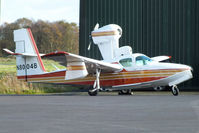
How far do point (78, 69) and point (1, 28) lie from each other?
108 ft

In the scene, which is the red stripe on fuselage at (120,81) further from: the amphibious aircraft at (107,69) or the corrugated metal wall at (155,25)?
the corrugated metal wall at (155,25)

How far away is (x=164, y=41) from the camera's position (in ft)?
85.1

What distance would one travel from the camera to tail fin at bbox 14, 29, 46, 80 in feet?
71.5

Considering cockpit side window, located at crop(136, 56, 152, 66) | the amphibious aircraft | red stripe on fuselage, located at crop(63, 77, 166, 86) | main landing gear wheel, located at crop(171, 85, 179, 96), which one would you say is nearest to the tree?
the amphibious aircraft

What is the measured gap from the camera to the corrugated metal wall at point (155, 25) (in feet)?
83.7

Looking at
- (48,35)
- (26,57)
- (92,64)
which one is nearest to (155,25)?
(92,64)

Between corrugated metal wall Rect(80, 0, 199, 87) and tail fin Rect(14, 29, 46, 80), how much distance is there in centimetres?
588

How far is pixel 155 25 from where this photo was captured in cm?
2619

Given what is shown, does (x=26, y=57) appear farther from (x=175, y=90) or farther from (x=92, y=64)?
(x=175, y=90)

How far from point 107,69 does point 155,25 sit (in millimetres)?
6784

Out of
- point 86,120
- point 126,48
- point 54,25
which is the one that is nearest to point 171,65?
point 126,48

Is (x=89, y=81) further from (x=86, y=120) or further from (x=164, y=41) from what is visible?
(x=86, y=120)

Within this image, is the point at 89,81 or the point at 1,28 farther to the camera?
the point at 1,28

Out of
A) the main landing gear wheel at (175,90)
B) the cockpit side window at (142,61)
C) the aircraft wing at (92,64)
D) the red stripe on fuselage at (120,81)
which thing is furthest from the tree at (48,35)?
the main landing gear wheel at (175,90)
